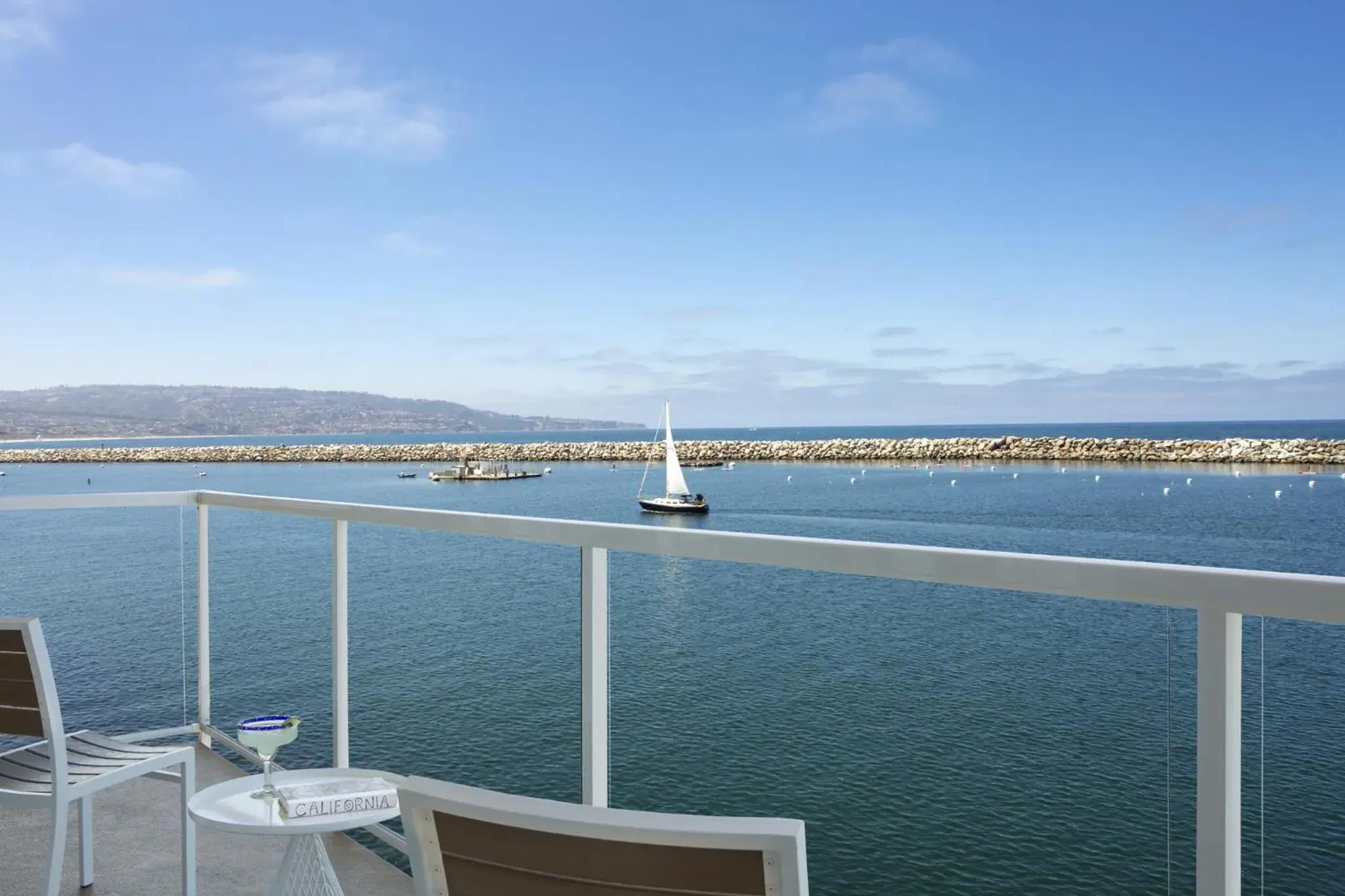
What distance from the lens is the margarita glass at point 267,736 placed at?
6.07 feet

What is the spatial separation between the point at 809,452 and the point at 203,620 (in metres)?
56.1

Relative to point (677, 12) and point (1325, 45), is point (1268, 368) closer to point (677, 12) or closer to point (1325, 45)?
point (1325, 45)

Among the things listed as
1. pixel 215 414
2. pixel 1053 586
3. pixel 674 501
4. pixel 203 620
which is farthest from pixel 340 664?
pixel 215 414

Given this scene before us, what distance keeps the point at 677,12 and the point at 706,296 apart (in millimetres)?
34190

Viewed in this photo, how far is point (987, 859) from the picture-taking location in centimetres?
175

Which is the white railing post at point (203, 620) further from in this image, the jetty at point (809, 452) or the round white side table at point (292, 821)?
the jetty at point (809, 452)

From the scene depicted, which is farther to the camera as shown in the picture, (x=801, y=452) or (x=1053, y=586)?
(x=801, y=452)

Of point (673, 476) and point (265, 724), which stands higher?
point (265, 724)

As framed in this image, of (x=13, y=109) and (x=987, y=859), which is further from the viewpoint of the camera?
(x=13, y=109)

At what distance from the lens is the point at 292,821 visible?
5.48 ft

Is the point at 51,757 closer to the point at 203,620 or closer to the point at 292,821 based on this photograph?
the point at 292,821

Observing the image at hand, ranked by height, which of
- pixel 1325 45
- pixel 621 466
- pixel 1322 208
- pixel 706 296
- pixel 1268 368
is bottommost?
pixel 621 466

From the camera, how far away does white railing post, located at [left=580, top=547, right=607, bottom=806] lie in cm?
196

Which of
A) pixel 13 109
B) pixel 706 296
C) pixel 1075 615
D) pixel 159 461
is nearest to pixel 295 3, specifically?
pixel 13 109
